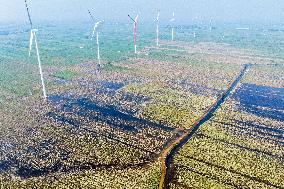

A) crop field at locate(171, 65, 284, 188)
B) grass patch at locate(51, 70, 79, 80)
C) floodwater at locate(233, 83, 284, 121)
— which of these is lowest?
crop field at locate(171, 65, 284, 188)

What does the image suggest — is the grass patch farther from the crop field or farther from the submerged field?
the crop field

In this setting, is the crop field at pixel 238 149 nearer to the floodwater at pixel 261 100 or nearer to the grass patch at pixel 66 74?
the floodwater at pixel 261 100

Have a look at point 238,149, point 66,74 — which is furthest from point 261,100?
point 66,74

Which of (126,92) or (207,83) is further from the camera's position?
(207,83)

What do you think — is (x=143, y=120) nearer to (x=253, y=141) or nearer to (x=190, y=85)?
(x=253, y=141)

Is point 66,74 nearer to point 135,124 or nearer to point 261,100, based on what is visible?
point 135,124

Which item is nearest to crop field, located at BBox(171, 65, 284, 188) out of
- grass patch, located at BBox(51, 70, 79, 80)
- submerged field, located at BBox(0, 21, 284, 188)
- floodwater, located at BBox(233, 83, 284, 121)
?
floodwater, located at BBox(233, 83, 284, 121)

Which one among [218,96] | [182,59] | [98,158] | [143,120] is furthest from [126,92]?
[182,59]

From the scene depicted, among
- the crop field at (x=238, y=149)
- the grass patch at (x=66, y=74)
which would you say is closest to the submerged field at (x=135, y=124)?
the crop field at (x=238, y=149)
